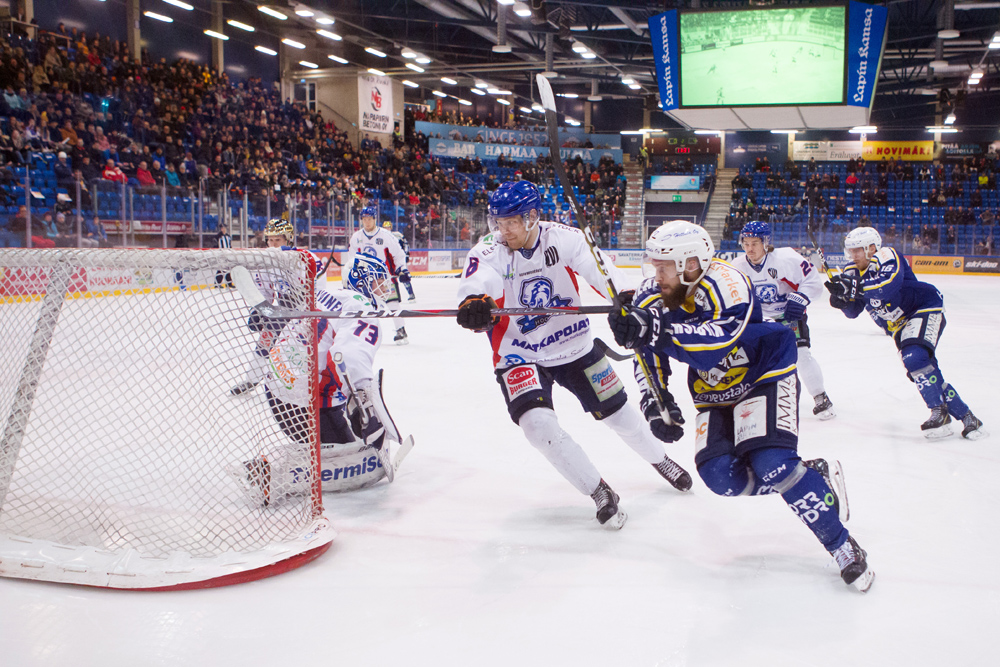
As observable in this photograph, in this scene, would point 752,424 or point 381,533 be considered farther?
point 381,533

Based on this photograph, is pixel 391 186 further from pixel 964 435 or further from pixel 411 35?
pixel 964 435

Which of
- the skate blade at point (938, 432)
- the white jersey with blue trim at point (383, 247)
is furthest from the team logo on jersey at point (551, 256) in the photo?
the white jersey with blue trim at point (383, 247)

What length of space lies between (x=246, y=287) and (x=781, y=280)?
3550 millimetres

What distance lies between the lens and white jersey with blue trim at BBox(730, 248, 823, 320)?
488cm

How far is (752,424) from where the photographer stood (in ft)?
8.00

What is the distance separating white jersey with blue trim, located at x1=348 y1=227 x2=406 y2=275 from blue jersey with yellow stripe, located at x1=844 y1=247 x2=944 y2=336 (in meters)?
4.60

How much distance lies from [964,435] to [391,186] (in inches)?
646

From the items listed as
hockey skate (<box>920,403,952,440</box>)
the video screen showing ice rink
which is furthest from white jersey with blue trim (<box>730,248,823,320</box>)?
the video screen showing ice rink

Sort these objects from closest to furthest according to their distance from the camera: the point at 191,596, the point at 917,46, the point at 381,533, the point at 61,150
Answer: the point at 191,596 < the point at 381,533 < the point at 61,150 < the point at 917,46

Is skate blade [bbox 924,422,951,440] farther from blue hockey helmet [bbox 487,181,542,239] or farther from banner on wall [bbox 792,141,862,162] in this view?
banner on wall [bbox 792,141,862,162]

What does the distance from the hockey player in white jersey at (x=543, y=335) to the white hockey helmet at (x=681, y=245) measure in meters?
0.53

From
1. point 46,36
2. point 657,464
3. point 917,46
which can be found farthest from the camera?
point 917,46

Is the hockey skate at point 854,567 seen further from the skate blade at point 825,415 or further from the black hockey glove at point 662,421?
the skate blade at point 825,415

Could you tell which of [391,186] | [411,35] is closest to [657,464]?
[391,186]
